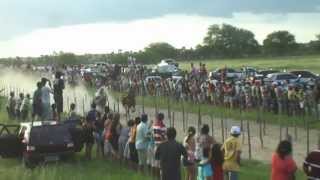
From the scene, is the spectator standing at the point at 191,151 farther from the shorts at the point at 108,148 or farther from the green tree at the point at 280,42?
the green tree at the point at 280,42

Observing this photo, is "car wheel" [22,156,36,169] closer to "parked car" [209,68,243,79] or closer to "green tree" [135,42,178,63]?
"parked car" [209,68,243,79]

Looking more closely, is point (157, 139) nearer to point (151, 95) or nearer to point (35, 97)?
point (35, 97)

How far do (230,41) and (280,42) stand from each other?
11.6 meters

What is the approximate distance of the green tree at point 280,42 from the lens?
109 metres

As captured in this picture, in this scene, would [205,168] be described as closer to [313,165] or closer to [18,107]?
[313,165]

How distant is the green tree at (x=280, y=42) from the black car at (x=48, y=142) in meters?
87.8

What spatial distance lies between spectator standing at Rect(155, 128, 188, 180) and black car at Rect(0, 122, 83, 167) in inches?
304

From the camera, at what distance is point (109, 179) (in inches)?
732

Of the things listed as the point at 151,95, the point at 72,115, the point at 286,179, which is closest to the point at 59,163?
the point at 72,115

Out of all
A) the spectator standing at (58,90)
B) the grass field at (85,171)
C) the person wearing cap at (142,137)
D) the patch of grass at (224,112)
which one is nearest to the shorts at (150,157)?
the person wearing cap at (142,137)

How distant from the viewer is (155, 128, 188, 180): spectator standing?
1383cm

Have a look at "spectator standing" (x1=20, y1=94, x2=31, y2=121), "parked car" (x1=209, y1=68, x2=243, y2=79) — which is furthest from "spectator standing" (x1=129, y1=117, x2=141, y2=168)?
"parked car" (x1=209, y1=68, x2=243, y2=79)

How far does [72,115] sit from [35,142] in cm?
394

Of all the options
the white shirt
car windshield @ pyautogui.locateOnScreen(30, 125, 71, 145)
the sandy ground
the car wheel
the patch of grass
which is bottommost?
the sandy ground
